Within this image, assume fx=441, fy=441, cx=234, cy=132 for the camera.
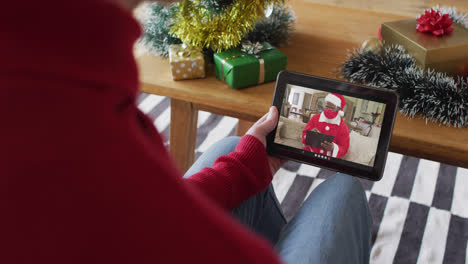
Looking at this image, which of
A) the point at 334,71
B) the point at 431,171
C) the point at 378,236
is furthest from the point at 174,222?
the point at 431,171

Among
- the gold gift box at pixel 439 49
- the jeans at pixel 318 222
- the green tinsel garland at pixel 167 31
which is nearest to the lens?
the jeans at pixel 318 222

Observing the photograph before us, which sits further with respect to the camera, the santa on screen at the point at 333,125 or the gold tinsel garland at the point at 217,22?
the gold tinsel garland at the point at 217,22

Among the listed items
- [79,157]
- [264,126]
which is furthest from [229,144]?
[79,157]

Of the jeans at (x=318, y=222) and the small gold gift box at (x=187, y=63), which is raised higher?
the small gold gift box at (x=187, y=63)

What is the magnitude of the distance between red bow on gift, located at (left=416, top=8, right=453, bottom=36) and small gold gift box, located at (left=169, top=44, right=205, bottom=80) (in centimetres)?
48

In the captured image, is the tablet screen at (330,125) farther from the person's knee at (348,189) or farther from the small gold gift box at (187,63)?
the small gold gift box at (187,63)

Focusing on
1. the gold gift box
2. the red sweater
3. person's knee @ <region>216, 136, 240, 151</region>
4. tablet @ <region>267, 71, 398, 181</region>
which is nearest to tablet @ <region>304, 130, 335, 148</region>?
tablet @ <region>267, 71, 398, 181</region>

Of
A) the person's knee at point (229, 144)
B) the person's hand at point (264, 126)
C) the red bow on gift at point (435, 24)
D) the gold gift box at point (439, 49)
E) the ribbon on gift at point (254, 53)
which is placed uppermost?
the red bow on gift at point (435, 24)

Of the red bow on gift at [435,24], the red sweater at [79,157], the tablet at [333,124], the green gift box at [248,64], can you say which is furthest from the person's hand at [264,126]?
the red sweater at [79,157]

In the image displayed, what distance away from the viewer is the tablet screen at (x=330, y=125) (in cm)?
79

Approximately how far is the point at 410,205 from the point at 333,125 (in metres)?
0.75

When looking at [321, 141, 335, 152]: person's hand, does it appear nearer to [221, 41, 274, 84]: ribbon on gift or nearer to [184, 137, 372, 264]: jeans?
[184, 137, 372, 264]: jeans

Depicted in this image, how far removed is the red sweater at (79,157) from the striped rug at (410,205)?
1101mm

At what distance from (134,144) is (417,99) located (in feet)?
2.26
